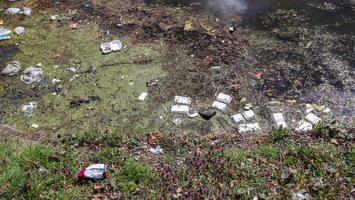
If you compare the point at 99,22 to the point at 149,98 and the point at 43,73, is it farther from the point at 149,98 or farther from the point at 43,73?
the point at 149,98

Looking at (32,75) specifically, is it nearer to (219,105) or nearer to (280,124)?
(219,105)

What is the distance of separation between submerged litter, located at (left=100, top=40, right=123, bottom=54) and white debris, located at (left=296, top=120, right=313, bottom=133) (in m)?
2.48

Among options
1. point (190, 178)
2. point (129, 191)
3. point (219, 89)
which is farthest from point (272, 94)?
point (129, 191)

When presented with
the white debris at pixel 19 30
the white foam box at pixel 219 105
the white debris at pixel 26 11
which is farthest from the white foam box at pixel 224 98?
the white debris at pixel 26 11

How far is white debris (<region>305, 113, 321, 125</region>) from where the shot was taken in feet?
15.3

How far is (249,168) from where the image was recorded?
12.9 ft

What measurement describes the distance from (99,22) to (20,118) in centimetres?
196

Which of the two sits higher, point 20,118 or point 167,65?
point 167,65

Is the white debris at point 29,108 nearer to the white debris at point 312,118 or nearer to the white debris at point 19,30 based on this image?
the white debris at point 19,30

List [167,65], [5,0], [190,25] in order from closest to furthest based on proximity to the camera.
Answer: [167,65] → [190,25] → [5,0]

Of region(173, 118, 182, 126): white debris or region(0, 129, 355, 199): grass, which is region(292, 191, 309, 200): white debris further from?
region(173, 118, 182, 126): white debris

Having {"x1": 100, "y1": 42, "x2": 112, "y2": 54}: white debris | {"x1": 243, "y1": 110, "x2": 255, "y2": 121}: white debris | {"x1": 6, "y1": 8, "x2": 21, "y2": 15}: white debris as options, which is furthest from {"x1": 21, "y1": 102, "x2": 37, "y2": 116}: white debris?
{"x1": 243, "y1": 110, "x2": 255, "y2": 121}: white debris

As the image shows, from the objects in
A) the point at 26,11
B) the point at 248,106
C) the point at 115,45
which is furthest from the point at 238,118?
the point at 26,11

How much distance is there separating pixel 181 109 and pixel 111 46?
4.97 feet
